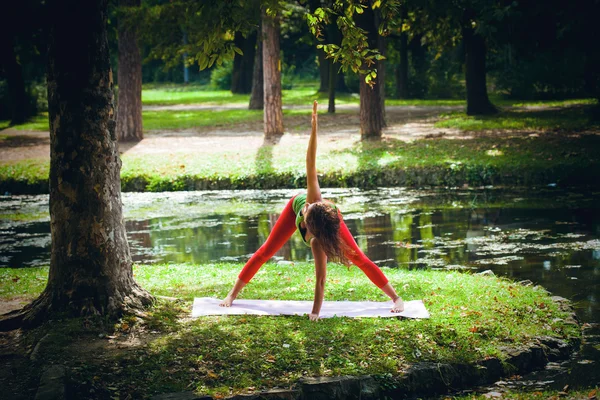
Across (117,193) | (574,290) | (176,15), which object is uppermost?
(176,15)

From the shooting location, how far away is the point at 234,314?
27.0ft

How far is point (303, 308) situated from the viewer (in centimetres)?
853

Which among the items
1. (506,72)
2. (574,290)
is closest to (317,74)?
(506,72)

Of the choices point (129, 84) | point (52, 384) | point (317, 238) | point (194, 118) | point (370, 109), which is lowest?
point (52, 384)

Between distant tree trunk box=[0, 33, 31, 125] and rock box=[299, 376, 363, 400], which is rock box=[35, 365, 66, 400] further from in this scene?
distant tree trunk box=[0, 33, 31, 125]

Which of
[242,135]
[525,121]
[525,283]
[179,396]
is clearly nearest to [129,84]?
[242,135]

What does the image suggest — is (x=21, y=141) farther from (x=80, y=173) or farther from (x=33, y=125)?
(x=80, y=173)

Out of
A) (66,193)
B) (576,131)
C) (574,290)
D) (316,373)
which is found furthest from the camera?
(576,131)

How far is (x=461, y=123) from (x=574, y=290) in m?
17.9

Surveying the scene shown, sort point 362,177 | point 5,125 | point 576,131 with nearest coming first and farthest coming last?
point 362,177, point 576,131, point 5,125

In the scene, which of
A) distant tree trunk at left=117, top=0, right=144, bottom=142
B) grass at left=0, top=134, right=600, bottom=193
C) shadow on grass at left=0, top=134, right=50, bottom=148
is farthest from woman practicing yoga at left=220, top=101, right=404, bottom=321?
shadow on grass at left=0, top=134, right=50, bottom=148

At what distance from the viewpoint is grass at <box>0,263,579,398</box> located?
6.70 metres

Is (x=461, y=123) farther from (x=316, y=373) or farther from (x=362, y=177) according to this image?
(x=316, y=373)

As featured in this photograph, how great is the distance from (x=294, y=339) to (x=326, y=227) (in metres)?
1.10
